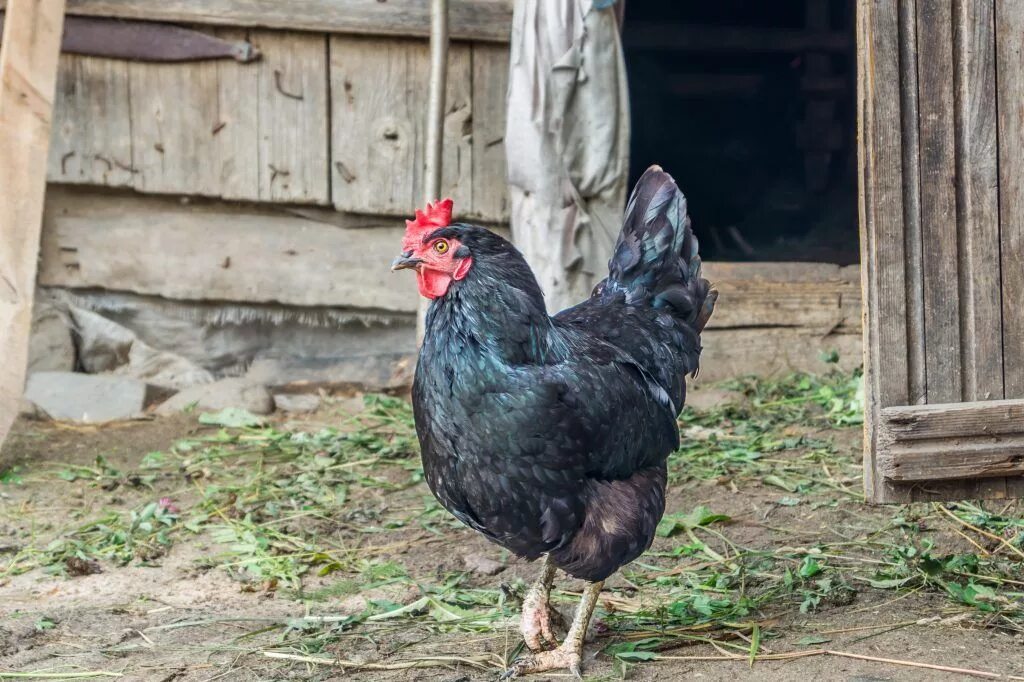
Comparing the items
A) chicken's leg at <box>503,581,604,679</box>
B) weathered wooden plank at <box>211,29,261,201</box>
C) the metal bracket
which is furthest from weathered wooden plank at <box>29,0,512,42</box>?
chicken's leg at <box>503,581,604,679</box>

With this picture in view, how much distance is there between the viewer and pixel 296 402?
6.35 m

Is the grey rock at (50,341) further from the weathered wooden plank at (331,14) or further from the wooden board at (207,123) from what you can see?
the weathered wooden plank at (331,14)

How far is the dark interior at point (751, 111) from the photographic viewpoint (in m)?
10.3

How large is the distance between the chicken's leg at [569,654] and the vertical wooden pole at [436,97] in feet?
7.97

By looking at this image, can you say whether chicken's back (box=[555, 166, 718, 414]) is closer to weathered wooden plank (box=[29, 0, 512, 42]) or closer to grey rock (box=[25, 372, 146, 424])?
weathered wooden plank (box=[29, 0, 512, 42])

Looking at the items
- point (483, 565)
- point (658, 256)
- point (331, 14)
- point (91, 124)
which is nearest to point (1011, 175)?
point (658, 256)

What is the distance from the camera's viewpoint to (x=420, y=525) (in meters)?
4.62

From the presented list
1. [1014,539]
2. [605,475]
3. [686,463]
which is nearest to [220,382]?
[686,463]

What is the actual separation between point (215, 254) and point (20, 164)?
1512mm

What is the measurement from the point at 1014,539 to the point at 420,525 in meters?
2.28

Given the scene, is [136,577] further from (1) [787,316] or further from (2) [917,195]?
(1) [787,316]

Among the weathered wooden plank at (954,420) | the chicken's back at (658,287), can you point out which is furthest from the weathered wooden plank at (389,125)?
the weathered wooden plank at (954,420)

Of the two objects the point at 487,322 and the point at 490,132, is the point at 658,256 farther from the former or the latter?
the point at 490,132

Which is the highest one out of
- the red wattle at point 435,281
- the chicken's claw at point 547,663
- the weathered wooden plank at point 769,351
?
the red wattle at point 435,281
